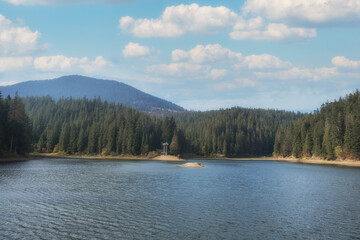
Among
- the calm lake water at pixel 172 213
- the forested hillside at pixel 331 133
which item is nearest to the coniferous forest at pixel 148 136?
the forested hillside at pixel 331 133

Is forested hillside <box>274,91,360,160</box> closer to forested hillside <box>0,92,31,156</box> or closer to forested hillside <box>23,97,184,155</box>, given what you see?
forested hillside <box>23,97,184,155</box>

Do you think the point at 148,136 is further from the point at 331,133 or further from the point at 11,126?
the point at 331,133

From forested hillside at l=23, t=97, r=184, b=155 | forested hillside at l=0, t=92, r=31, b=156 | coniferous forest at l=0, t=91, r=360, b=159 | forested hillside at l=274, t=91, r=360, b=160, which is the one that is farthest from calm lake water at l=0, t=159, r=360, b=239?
forested hillside at l=23, t=97, r=184, b=155

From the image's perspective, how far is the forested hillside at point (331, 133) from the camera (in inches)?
4646

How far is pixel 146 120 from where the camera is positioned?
192250 mm

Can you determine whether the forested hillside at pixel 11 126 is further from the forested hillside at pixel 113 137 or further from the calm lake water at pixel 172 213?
the calm lake water at pixel 172 213

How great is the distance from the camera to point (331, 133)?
128 meters

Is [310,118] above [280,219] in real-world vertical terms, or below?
above

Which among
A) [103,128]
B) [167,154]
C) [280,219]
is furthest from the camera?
[103,128]

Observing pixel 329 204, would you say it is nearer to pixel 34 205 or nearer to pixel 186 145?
pixel 34 205

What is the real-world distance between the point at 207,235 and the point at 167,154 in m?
137

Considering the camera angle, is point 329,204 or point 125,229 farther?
point 329,204

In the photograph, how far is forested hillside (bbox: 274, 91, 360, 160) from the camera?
118m

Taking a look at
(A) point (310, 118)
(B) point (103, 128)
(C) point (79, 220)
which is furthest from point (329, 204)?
(B) point (103, 128)
